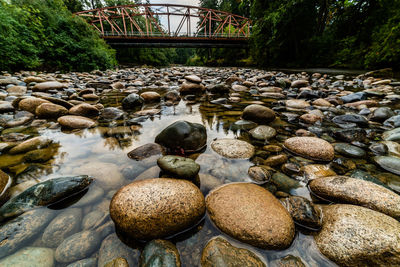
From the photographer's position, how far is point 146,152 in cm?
181

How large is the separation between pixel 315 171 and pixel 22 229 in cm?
211

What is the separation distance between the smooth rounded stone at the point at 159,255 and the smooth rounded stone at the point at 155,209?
0.24 feet

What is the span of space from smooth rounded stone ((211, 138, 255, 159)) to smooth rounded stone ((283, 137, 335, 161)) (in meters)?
0.43

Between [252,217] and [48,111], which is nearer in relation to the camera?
[252,217]

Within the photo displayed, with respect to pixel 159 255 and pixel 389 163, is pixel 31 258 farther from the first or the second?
pixel 389 163

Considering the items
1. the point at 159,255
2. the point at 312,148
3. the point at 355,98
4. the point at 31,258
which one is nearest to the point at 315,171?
the point at 312,148

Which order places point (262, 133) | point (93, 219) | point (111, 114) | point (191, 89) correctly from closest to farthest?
point (93, 219), point (262, 133), point (111, 114), point (191, 89)

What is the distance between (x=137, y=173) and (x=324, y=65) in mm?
16213

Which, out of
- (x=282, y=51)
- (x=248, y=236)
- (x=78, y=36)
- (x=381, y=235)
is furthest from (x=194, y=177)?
(x=282, y=51)

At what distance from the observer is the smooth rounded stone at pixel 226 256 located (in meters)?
0.84

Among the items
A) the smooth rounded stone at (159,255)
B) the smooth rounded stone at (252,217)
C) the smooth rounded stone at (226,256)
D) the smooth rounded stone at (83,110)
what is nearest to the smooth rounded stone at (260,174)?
the smooth rounded stone at (252,217)

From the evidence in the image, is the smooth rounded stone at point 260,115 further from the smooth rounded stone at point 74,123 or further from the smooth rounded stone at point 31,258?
the smooth rounded stone at point 31,258

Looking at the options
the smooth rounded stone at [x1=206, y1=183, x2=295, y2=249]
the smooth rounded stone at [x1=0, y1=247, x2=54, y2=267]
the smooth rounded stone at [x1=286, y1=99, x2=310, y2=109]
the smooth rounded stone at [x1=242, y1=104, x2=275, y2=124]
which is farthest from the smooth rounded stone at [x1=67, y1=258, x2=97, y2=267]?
the smooth rounded stone at [x1=286, y1=99, x2=310, y2=109]

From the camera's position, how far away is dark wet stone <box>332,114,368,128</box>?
2443 millimetres
